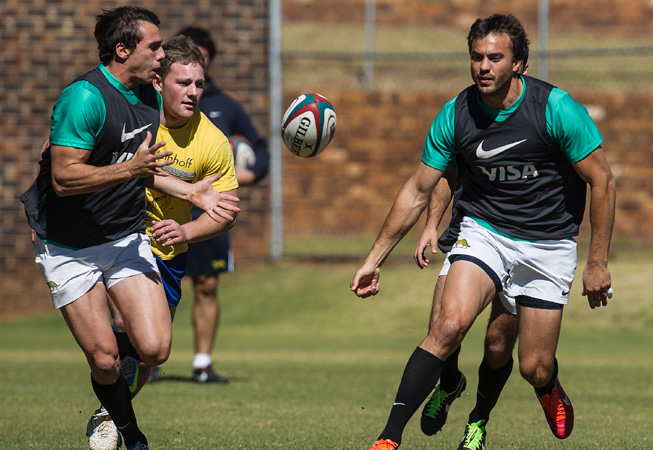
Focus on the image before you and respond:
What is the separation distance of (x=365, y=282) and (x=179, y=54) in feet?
5.77

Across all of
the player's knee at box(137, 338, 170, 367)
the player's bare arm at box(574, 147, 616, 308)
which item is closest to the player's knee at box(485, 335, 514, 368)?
the player's bare arm at box(574, 147, 616, 308)

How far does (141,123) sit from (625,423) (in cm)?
377

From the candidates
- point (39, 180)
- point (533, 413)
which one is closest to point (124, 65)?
point (39, 180)

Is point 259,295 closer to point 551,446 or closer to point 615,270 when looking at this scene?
point 615,270

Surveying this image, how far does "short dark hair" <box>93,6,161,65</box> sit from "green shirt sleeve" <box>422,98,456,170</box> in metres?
1.67

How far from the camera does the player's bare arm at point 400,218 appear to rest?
5469mm

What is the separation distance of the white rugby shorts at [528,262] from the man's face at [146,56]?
193 centimetres

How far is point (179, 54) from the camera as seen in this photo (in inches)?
234

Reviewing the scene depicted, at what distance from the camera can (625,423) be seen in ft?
22.4

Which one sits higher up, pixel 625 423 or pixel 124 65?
pixel 124 65

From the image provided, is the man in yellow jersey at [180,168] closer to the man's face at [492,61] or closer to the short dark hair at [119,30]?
the short dark hair at [119,30]

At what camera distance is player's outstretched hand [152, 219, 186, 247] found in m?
5.43

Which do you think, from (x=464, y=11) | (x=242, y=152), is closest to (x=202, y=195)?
(x=242, y=152)

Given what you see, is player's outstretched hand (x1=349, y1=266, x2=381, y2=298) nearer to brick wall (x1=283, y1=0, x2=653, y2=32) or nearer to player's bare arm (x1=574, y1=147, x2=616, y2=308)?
player's bare arm (x1=574, y1=147, x2=616, y2=308)
